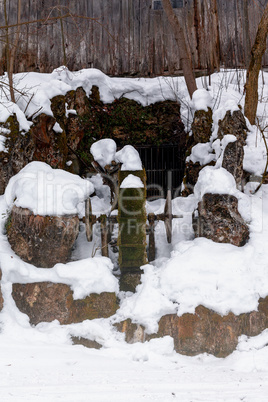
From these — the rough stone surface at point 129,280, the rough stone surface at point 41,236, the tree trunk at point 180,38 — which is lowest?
the rough stone surface at point 129,280

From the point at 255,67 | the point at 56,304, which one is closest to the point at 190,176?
the point at 255,67

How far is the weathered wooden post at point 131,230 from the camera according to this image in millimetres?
5938

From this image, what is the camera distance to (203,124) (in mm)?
7547

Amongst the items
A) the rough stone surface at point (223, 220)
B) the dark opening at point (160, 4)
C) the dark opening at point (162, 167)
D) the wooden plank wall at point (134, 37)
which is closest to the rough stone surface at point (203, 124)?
the dark opening at point (162, 167)

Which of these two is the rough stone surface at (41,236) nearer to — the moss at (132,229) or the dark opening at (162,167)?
the moss at (132,229)

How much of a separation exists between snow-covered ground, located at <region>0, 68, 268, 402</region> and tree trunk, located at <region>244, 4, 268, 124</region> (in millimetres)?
455

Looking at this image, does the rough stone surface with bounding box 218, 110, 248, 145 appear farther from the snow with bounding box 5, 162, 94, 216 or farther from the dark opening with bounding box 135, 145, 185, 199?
the snow with bounding box 5, 162, 94, 216

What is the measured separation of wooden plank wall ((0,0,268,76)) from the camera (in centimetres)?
983

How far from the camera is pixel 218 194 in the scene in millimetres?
6008

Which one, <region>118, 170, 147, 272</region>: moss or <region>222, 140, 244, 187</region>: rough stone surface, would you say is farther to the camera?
<region>222, 140, 244, 187</region>: rough stone surface

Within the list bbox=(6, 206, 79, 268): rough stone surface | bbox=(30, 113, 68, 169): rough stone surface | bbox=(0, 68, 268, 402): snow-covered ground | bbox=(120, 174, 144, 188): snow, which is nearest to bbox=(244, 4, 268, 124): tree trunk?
bbox=(0, 68, 268, 402): snow-covered ground

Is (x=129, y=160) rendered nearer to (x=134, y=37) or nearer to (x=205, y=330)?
(x=205, y=330)

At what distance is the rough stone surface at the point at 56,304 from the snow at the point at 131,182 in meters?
1.63

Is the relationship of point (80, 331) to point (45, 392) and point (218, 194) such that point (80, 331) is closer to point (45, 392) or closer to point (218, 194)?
point (45, 392)
